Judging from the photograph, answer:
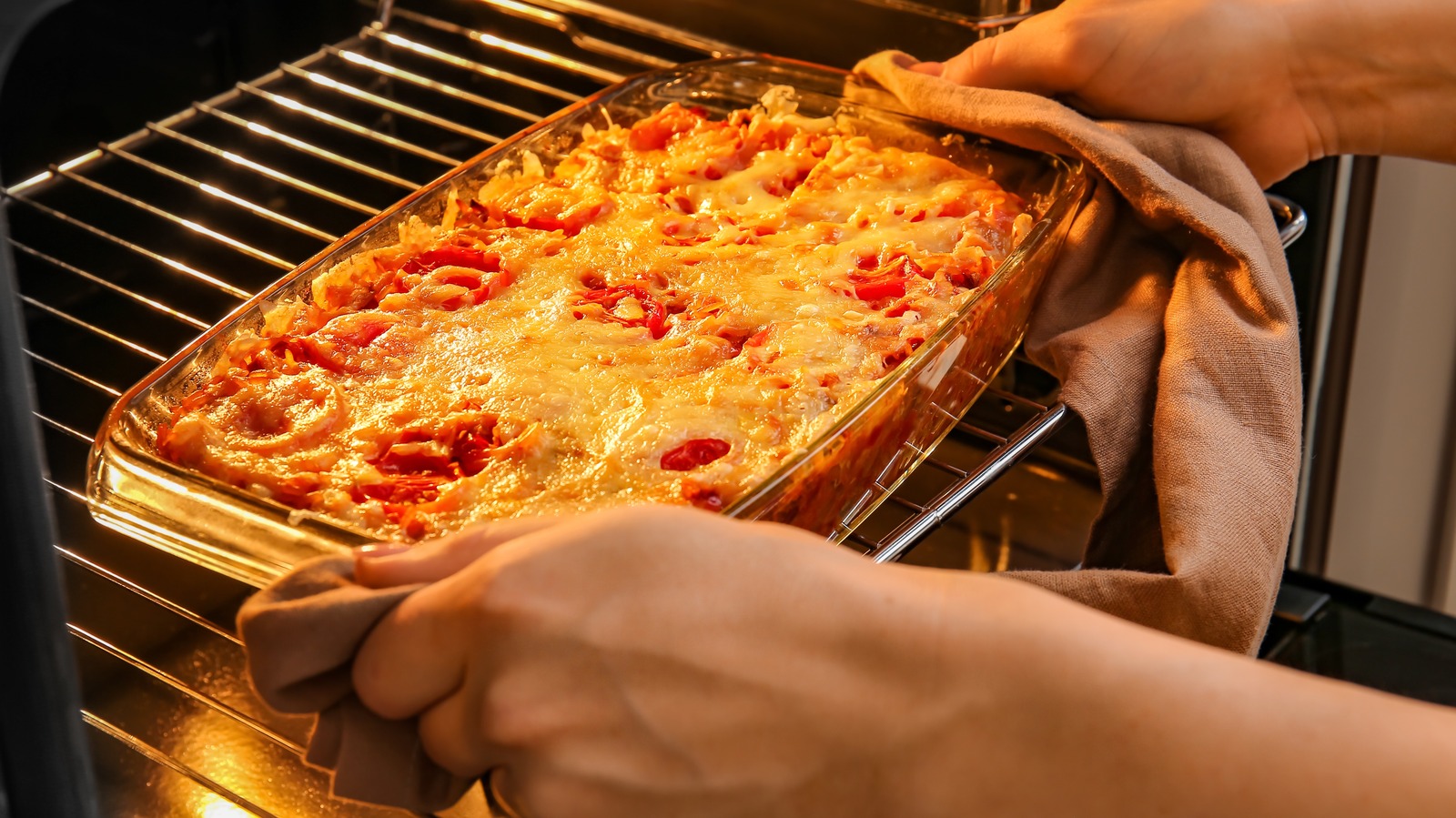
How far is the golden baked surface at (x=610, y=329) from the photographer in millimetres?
888

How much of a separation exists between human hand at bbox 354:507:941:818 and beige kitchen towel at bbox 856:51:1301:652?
340 mm

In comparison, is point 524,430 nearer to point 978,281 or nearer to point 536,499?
point 536,499

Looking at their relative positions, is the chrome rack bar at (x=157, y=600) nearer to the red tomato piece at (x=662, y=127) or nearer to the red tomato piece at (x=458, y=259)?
the red tomato piece at (x=458, y=259)

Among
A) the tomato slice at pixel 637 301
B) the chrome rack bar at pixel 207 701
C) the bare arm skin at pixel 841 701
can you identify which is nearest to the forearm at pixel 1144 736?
the bare arm skin at pixel 841 701

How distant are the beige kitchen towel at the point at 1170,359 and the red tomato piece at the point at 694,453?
221 millimetres

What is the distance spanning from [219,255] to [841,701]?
975mm

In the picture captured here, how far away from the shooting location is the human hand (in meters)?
0.59

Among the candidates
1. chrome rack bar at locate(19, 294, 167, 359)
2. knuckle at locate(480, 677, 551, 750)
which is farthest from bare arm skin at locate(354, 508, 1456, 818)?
chrome rack bar at locate(19, 294, 167, 359)

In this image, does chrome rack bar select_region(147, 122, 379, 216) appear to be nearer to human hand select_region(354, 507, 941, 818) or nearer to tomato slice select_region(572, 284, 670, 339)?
tomato slice select_region(572, 284, 670, 339)

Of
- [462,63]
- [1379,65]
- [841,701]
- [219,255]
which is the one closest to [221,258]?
[219,255]

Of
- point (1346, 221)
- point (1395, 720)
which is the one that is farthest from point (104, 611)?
point (1346, 221)

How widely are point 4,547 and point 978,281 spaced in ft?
2.55

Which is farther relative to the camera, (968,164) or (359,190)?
(359,190)

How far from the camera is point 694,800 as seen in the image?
1.96ft
